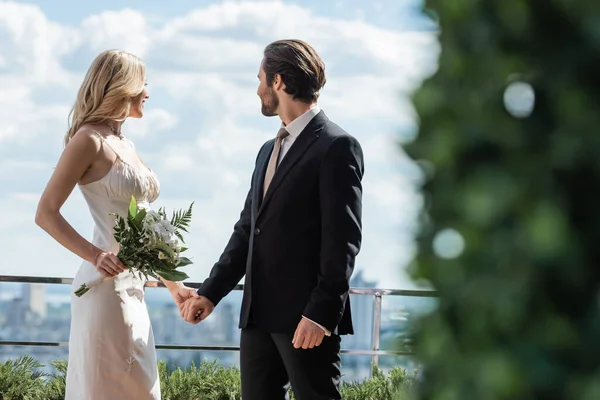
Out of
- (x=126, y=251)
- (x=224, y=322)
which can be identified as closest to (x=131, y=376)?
(x=126, y=251)

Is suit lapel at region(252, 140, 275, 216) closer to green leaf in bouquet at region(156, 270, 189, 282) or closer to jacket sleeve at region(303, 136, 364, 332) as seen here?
jacket sleeve at region(303, 136, 364, 332)

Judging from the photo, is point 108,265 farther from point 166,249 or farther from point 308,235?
point 308,235

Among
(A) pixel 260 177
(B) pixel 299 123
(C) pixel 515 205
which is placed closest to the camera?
(C) pixel 515 205

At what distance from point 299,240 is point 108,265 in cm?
100

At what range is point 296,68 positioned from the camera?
13.6 ft

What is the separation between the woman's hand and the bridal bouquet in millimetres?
31

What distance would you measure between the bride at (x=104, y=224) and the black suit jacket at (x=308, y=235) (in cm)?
71

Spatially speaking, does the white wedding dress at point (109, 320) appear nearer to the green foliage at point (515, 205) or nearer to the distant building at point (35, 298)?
the distant building at point (35, 298)

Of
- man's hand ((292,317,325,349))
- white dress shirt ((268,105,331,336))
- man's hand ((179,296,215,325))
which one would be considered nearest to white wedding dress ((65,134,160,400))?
man's hand ((179,296,215,325))

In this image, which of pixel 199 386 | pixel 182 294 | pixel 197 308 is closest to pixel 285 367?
pixel 197 308

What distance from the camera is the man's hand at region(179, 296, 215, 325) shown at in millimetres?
4355

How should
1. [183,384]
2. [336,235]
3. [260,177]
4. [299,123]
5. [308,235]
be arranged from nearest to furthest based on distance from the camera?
1. [336,235]
2. [308,235]
3. [299,123]
4. [260,177]
5. [183,384]

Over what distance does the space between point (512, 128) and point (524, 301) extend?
0.47 ft

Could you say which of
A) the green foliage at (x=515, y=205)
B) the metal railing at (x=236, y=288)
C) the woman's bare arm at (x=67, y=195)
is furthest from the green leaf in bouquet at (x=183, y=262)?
the green foliage at (x=515, y=205)
